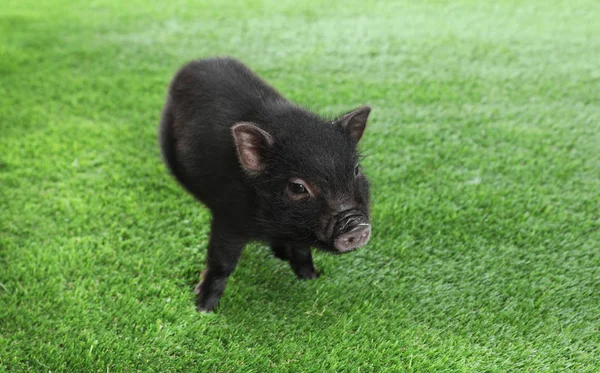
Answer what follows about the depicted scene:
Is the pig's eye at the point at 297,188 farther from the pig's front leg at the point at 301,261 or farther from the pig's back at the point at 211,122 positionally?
the pig's front leg at the point at 301,261

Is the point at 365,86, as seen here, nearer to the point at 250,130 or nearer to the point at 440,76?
the point at 440,76

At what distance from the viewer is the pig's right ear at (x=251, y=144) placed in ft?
10.0

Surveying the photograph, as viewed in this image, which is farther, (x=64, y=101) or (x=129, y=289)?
(x=64, y=101)

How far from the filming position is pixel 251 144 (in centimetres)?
311

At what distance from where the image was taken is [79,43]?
23.0ft

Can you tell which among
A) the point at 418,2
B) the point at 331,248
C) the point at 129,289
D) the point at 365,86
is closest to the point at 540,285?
the point at 331,248

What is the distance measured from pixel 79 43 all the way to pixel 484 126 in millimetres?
5143

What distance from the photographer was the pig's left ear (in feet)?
10.6

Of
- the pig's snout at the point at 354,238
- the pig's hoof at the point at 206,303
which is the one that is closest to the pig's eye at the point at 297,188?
the pig's snout at the point at 354,238

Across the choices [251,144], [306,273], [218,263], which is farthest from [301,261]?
[251,144]

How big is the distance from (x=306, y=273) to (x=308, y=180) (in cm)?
95

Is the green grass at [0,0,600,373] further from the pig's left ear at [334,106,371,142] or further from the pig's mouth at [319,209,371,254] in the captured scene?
the pig's left ear at [334,106,371,142]

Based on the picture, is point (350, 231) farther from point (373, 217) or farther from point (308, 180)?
point (373, 217)

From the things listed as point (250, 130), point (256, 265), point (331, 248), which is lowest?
point (256, 265)
